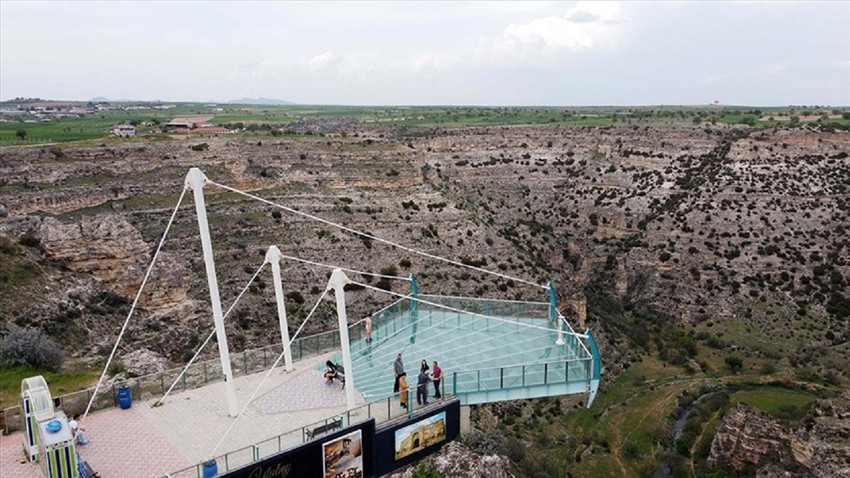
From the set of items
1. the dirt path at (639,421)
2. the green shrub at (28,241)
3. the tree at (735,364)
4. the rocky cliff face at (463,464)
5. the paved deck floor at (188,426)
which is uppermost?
the green shrub at (28,241)

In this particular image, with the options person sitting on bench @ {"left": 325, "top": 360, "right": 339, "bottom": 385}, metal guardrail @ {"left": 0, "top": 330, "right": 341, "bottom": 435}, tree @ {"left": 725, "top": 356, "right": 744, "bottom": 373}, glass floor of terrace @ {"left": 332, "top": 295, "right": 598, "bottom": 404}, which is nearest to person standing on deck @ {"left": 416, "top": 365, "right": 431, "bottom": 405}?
glass floor of terrace @ {"left": 332, "top": 295, "right": 598, "bottom": 404}

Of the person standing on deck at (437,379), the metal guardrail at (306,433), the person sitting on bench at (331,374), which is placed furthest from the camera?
the person sitting on bench at (331,374)

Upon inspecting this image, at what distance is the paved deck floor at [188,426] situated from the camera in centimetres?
1717

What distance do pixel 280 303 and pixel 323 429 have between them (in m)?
6.16

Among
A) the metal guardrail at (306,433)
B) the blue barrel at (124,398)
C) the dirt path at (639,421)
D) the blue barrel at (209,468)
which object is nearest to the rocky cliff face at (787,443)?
the dirt path at (639,421)

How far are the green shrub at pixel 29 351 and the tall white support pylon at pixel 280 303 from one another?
38.8 feet

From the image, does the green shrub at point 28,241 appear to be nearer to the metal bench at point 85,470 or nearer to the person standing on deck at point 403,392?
the metal bench at point 85,470

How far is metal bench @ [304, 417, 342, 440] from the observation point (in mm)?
17812

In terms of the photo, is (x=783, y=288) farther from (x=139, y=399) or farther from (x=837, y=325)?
(x=139, y=399)

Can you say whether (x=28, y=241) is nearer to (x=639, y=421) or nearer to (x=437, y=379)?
(x=437, y=379)

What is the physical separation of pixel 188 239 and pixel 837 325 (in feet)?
168

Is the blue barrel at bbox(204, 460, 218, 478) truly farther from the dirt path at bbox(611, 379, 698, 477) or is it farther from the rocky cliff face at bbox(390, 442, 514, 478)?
the dirt path at bbox(611, 379, 698, 477)

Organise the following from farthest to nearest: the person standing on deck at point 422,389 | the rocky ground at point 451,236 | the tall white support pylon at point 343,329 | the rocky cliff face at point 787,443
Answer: the rocky ground at point 451,236 < the rocky cliff face at point 787,443 < the person standing on deck at point 422,389 < the tall white support pylon at point 343,329

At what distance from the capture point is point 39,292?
35500 millimetres
